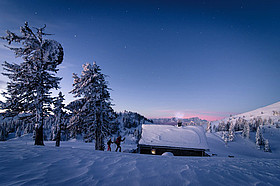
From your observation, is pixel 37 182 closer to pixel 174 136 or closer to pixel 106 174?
pixel 106 174

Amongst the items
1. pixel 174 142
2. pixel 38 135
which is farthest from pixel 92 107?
pixel 174 142

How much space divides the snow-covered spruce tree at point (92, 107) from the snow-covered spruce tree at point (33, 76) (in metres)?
3.16

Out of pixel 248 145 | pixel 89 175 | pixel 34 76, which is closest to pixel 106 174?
pixel 89 175

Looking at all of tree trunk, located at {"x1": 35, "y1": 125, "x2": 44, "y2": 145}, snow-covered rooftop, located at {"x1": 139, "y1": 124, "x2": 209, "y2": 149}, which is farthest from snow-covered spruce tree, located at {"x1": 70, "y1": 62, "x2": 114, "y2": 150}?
snow-covered rooftop, located at {"x1": 139, "y1": 124, "x2": 209, "y2": 149}

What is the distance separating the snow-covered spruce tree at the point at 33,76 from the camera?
10797mm

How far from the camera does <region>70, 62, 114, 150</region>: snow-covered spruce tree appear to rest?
14.5m

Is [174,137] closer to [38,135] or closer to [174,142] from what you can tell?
[174,142]

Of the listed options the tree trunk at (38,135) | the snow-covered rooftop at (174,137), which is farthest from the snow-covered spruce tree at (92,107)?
the snow-covered rooftop at (174,137)

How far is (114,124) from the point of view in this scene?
16141mm

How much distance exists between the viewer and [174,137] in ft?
66.4

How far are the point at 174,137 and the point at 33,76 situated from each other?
2025cm

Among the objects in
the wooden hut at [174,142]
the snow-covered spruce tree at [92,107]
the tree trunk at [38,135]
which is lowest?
the wooden hut at [174,142]

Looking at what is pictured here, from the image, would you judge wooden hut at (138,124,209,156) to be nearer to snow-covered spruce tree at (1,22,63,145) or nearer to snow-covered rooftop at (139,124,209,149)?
snow-covered rooftop at (139,124,209,149)

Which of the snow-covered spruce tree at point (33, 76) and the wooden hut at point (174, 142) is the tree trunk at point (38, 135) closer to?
the snow-covered spruce tree at point (33, 76)
